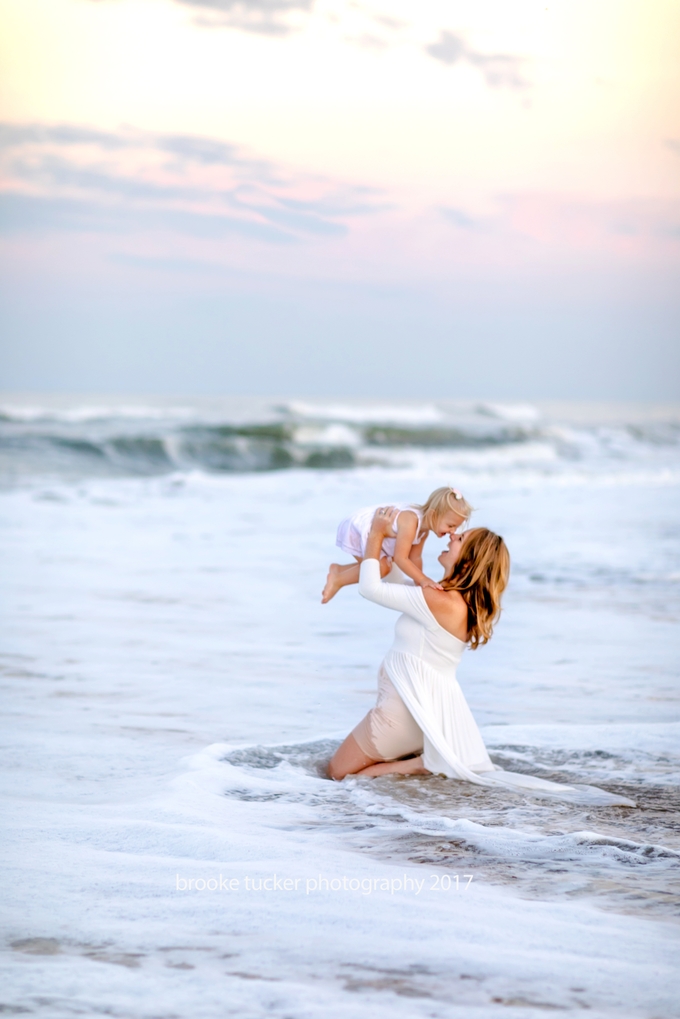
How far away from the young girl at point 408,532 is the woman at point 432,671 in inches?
3.0

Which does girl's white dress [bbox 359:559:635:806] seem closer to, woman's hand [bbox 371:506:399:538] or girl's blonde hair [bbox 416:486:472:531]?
woman's hand [bbox 371:506:399:538]

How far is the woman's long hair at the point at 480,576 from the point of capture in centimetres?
354

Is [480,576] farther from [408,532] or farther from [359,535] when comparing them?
[359,535]

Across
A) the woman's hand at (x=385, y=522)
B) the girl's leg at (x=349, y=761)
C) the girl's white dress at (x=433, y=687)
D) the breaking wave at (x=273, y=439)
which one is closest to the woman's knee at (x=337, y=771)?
the girl's leg at (x=349, y=761)

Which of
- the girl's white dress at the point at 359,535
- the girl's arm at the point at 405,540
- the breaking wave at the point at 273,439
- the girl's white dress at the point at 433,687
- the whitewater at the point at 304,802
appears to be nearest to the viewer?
the whitewater at the point at 304,802

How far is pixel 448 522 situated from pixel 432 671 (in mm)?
552

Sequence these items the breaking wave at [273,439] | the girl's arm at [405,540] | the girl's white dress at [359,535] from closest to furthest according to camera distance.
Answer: the girl's arm at [405,540] → the girl's white dress at [359,535] → the breaking wave at [273,439]

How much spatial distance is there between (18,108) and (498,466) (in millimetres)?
12582

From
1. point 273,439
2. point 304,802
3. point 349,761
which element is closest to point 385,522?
point 349,761

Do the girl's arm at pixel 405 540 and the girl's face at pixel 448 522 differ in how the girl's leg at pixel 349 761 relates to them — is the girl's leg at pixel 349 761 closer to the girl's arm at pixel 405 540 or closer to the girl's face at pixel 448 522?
the girl's arm at pixel 405 540

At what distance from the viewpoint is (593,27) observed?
14609mm

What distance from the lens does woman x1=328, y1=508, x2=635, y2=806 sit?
3.51 meters

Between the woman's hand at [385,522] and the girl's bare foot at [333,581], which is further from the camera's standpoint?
the girl's bare foot at [333,581]

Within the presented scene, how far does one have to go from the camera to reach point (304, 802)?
3254 mm
